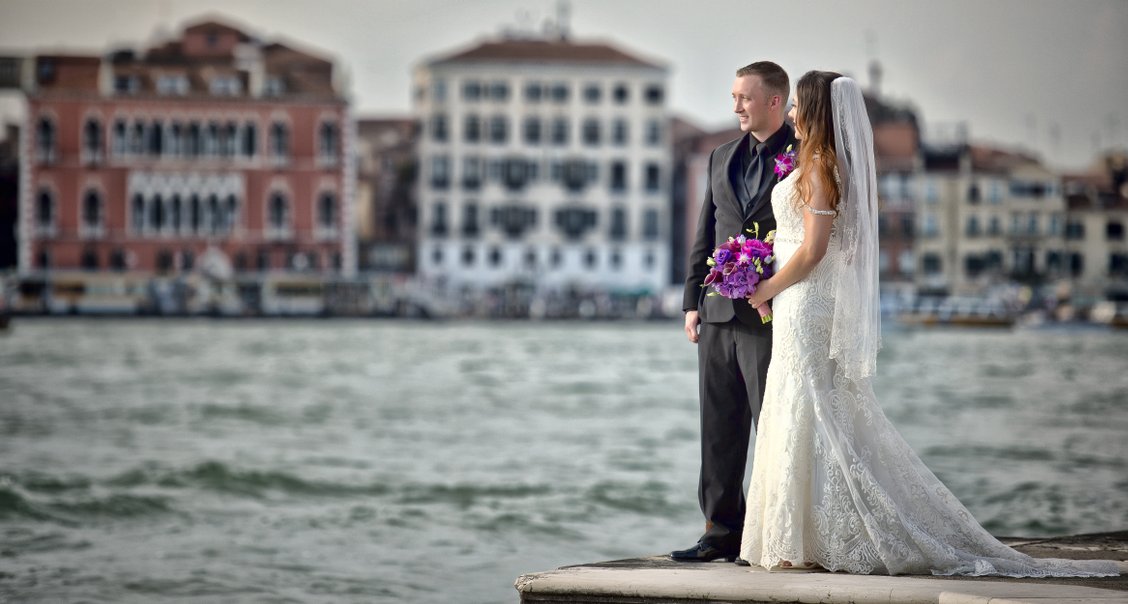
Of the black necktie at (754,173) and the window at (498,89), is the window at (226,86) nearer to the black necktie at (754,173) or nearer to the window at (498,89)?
the window at (498,89)

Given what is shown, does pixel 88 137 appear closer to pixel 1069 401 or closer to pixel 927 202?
pixel 927 202

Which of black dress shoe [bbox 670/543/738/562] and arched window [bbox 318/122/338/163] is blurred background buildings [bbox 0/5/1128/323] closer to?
arched window [bbox 318/122/338/163]

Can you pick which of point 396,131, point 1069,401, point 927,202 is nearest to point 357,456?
point 1069,401

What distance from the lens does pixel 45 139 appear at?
64.4 meters

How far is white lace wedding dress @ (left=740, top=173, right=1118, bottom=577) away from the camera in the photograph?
16.9 feet

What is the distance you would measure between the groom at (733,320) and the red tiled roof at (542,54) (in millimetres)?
65518

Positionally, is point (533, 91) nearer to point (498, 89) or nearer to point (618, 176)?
point (498, 89)

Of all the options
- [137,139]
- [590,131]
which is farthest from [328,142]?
[590,131]

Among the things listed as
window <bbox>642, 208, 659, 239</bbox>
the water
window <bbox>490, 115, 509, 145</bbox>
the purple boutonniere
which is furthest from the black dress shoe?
window <bbox>490, 115, 509, 145</bbox>

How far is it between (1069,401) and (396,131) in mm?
54394

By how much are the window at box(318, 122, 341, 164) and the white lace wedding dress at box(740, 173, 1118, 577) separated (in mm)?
59982

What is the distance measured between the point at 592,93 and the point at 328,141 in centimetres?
1163

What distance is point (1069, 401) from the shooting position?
29172 mm

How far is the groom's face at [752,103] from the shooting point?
Answer: 17.5ft
